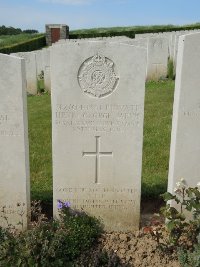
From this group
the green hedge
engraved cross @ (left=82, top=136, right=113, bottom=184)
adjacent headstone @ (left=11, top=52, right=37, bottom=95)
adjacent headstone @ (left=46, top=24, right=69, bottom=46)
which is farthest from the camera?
adjacent headstone @ (left=46, top=24, right=69, bottom=46)

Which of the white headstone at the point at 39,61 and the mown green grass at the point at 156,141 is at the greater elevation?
the white headstone at the point at 39,61

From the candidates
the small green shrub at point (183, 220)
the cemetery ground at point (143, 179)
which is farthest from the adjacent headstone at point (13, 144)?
the small green shrub at point (183, 220)

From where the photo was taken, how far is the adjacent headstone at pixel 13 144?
12.4ft

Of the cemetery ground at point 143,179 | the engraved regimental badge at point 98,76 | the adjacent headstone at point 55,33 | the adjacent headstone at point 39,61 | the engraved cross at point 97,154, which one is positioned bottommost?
the cemetery ground at point 143,179

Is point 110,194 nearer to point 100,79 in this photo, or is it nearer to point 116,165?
point 116,165

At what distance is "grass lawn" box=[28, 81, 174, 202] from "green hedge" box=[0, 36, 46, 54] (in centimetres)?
1046

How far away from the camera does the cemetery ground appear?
12.3ft

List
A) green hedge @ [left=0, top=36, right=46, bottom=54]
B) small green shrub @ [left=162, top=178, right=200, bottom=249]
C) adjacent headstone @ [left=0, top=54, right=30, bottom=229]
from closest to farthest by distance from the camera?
small green shrub @ [left=162, top=178, right=200, bottom=249] → adjacent headstone @ [left=0, top=54, right=30, bottom=229] → green hedge @ [left=0, top=36, right=46, bottom=54]

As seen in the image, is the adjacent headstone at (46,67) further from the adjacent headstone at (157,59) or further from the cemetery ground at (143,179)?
the adjacent headstone at (157,59)

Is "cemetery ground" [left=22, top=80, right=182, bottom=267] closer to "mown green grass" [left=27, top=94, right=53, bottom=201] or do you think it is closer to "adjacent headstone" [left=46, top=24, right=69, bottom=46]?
"mown green grass" [left=27, top=94, right=53, bottom=201]

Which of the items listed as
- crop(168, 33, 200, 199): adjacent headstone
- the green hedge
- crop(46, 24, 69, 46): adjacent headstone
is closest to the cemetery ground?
crop(168, 33, 200, 199): adjacent headstone

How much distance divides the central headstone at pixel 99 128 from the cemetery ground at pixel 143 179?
0.34 m

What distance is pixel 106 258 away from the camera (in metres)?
3.61

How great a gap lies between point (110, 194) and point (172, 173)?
0.69 meters
